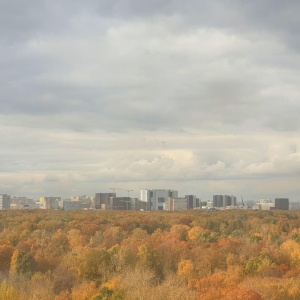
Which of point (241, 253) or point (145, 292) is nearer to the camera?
point (145, 292)

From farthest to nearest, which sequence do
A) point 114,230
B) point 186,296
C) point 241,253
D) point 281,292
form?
point 114,230 < point 241,253 < point 281,292 < point 186,296

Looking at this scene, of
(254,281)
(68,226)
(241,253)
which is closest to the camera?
(254,281)

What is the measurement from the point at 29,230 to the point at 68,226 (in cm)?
896

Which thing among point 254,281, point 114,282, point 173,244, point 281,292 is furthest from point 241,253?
point 114,282

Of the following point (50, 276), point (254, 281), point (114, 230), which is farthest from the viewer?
point (114, 230)

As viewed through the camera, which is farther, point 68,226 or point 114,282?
point 68,226

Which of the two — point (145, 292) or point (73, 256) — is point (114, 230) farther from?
point (145, 292)

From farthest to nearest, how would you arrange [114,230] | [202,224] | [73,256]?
[202,224]
[114,230]
[73,256]

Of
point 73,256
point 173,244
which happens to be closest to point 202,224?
point 173,244

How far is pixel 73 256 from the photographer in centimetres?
6700

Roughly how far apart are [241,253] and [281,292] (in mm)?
25858

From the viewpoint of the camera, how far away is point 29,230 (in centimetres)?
10969

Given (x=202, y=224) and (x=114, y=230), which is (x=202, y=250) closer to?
(x=114, y=230)

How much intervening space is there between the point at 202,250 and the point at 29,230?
1830 inches
